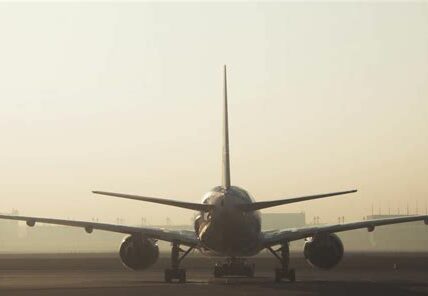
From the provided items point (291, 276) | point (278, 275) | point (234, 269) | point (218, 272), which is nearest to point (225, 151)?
point (234, 269)

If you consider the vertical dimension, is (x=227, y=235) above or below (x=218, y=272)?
above

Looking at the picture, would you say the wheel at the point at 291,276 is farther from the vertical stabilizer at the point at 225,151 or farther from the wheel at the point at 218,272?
the vertical stabilizer at the point at 225,151

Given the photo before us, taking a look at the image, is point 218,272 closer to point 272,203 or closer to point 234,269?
point 234,269

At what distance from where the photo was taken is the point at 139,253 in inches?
1794

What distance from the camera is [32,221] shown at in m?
45.6

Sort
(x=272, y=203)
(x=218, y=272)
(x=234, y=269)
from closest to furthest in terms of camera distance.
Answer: (x=272, y=203) → (x=234, y=269) → (x=218, y=272)

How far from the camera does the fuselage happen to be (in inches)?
1603

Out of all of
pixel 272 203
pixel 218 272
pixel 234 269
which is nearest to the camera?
pixel 272 203

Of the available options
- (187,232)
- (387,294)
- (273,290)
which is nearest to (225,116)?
(187,232)

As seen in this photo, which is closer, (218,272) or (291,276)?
(291,276)

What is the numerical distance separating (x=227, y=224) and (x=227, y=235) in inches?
24.9

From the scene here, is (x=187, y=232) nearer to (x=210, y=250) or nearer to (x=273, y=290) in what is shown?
(x=210, y=250)

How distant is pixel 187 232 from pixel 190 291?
13315mm

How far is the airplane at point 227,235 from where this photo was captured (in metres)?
40.8
